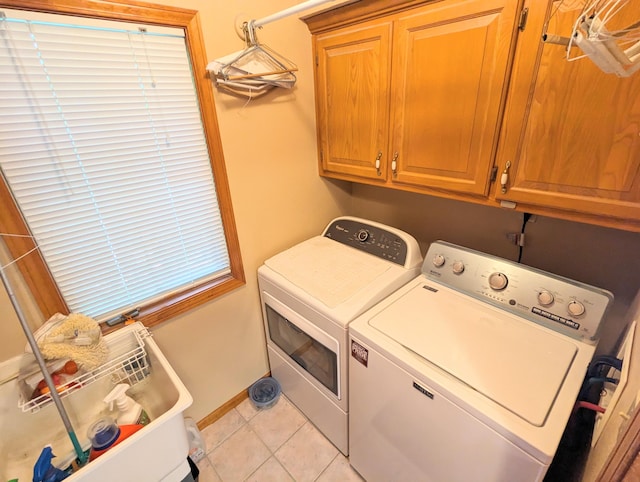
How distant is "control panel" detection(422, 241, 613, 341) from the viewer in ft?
3.43

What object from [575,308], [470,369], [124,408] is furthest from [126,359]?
[575,308]

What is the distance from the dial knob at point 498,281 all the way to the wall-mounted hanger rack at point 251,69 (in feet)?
3.99

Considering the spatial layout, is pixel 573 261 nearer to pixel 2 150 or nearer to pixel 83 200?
pixel 83 200

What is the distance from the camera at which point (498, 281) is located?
1.23 m

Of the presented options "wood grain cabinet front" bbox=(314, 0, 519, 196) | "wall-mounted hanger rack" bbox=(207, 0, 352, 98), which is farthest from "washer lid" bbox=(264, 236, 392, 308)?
"wall-mounted hanger rack" bbox=(207, 0, 352, 98)

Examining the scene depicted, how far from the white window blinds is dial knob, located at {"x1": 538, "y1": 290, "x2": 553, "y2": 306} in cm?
145

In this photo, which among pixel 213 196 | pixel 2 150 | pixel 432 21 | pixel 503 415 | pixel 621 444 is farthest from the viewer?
pixel 213 196

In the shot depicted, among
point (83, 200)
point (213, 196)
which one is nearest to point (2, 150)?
point (83, 200)

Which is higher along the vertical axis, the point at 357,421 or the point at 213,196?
the point at 213,196

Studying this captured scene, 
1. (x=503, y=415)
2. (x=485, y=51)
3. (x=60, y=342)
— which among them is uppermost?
(x=485, y=51)

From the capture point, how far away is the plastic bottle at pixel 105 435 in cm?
89

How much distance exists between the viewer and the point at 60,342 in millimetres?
1009

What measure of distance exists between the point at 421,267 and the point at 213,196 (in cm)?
109

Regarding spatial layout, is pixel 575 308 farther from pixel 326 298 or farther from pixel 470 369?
pixel 326 298
